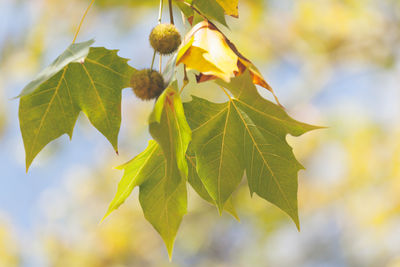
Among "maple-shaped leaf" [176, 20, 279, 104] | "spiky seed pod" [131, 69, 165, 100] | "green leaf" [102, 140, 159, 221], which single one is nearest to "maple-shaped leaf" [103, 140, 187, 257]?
"green leaf" [102, 140, 159, 221]

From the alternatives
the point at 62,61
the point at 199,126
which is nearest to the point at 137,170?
the point at 199,126

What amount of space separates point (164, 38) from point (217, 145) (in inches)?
8.2

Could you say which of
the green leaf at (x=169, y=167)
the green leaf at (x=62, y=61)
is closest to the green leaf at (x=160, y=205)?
the green leaf at (x=169, y=167)

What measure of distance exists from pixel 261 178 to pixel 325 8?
216 inches

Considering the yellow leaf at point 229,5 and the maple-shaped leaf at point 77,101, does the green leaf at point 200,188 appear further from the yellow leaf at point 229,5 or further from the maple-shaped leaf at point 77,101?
the yellow leaf at point 229,5

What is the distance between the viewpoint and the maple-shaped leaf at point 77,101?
78cm

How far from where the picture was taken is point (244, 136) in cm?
78

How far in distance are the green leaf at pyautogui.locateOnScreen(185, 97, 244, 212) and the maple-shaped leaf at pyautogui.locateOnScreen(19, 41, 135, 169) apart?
5.8 inches

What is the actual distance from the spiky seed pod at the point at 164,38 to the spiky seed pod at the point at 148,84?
5 cm

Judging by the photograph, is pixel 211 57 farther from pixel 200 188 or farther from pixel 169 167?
pixel 200 188

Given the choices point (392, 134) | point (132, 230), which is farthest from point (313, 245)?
point (132, 230)

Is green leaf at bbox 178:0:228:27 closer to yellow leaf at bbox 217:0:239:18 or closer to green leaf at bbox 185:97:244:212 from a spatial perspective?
yellow leaf at bbox 217:0:239:18

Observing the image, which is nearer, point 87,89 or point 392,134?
point 87,89

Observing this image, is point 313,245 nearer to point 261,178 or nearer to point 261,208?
point 261,208
